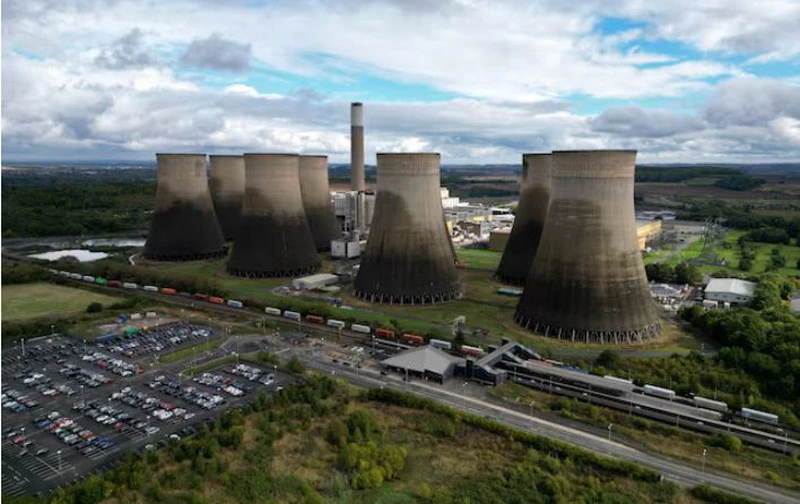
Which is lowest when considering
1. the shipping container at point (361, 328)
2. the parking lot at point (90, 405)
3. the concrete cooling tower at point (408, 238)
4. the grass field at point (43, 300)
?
the parking lot at point (90, 405)

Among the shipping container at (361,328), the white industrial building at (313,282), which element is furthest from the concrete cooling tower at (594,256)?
the white industrial building at (313,282)

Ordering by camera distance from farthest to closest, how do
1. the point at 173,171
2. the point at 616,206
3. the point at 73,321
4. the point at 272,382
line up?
the point at 173,171
the point at 73,321
the point at 616,206
the point at 272,382

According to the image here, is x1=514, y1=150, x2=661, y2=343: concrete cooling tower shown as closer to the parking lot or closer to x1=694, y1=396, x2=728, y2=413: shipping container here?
x1=694, y1=396, x2=728, y2=413: shipping container

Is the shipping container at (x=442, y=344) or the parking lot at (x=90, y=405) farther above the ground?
the shipping container at (x=442, y=344)

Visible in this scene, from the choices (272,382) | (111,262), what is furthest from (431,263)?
(111,262)

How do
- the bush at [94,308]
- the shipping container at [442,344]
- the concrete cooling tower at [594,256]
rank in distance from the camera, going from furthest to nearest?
the bush at [94,308]
the shipping container at [442,344]
the concrete cooling tower at [594,256]

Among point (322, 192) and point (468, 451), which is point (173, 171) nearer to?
point (322, 192)

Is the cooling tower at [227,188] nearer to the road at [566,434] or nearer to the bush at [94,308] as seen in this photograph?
the bush at [94,308]

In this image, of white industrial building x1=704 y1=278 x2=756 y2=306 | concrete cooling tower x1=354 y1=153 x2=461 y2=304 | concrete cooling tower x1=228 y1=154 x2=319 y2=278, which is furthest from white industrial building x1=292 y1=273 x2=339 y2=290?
white industrial building x1=704 y1=278 x2=756 y2=306
